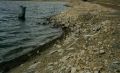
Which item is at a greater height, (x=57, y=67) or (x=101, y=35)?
(x=101, y=35)

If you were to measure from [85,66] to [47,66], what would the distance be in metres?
2.18

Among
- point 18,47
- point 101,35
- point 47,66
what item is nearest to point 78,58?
point 47,66

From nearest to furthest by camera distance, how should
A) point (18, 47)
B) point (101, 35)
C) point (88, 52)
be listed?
point (88, 52) → point (101, 35) → point (18, 47)

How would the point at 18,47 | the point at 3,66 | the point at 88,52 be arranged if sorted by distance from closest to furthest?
the point at 88,52 → the point at 3,66 → the point at 18,47

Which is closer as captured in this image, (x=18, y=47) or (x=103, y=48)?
(x=103, y=48)

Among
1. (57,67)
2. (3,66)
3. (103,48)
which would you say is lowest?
(3,66)

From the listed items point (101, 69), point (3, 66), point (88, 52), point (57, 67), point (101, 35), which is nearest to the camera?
point (101, 69)

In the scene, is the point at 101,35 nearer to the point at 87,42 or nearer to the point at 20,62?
the point at 87,42

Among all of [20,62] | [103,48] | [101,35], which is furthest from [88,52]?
[20,62]

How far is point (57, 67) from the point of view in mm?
10820

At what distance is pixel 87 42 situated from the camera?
13500 millimetres

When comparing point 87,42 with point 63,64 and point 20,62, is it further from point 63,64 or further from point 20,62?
point 20,62

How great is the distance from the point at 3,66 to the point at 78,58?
4.71m

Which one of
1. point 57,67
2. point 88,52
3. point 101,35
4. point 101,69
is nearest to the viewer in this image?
point 101,69
